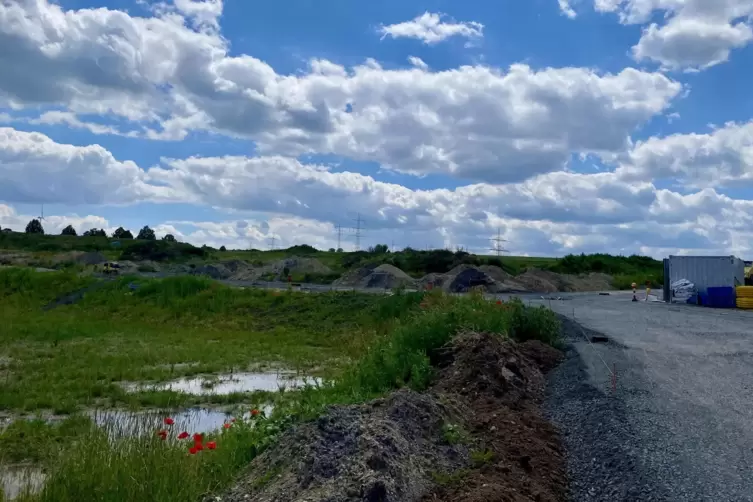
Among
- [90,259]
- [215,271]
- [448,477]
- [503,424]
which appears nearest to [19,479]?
[448,477]

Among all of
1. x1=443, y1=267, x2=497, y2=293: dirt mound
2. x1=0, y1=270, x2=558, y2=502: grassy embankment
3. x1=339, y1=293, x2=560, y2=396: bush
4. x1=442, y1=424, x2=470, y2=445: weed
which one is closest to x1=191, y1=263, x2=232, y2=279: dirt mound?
x1=0, y1=270, x2=558, y2=502: grassy embankment

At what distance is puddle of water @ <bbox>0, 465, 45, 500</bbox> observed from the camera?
8.36 metres

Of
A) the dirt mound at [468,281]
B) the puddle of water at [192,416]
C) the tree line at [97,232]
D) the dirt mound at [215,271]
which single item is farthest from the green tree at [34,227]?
the puddle of water at [192,416]

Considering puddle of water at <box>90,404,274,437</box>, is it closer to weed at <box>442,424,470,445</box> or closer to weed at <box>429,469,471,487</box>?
weed at <box>442,424,470,445</box>

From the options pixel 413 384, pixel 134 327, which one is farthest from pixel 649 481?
pixel 134 327

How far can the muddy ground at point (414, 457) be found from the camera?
6371 mm

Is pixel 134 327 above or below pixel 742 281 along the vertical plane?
below

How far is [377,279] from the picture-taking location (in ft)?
190

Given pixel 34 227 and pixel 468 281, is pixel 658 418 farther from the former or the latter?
pixel 34 227

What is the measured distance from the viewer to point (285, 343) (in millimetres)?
28406

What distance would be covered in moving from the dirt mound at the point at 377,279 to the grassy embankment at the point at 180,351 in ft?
54.0

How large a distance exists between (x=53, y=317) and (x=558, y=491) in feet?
117

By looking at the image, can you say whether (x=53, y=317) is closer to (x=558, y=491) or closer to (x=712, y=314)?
(x=712, y=314)

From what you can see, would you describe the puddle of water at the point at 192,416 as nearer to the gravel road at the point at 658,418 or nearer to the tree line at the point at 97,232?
the gravel road at the point at 658,418
